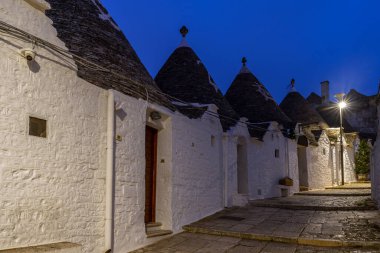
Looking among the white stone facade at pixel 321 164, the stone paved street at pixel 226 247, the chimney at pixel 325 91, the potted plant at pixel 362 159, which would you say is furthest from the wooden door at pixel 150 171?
the chimney at pixel 325 91

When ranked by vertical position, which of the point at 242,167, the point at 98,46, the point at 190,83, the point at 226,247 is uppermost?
the point at 190,83

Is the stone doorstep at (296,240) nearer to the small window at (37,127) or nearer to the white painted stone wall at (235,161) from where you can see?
the white painted stone wall at (235,161)

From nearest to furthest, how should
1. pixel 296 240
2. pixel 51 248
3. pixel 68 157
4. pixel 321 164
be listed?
pixel 51 248
pixel 68 157
pixel 296 240
pixel 321 164

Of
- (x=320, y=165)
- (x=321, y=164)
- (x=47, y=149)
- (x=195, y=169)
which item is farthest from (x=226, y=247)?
(x=321, y=164)

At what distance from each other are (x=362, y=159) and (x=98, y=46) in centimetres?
2427

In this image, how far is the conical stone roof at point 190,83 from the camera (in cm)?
1170

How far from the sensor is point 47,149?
4.72m

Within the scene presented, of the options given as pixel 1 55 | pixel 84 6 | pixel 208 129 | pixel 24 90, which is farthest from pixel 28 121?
pixel 208 129

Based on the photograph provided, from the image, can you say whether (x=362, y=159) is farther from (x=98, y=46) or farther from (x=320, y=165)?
(x=98, y=46)

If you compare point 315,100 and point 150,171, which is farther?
point 315,100

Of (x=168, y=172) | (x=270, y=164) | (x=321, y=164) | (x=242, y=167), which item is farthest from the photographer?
(x=321, y=164)

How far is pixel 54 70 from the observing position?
495 centimetres

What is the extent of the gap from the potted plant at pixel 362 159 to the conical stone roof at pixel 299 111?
6037 mm

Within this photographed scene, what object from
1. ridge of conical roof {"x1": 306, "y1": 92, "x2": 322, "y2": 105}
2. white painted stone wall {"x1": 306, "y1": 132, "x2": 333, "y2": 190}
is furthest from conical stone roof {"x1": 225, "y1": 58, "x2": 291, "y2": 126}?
ridge of conical roof {"x1": 306, "y1": 92, "x2": 322, "y2": 105}
